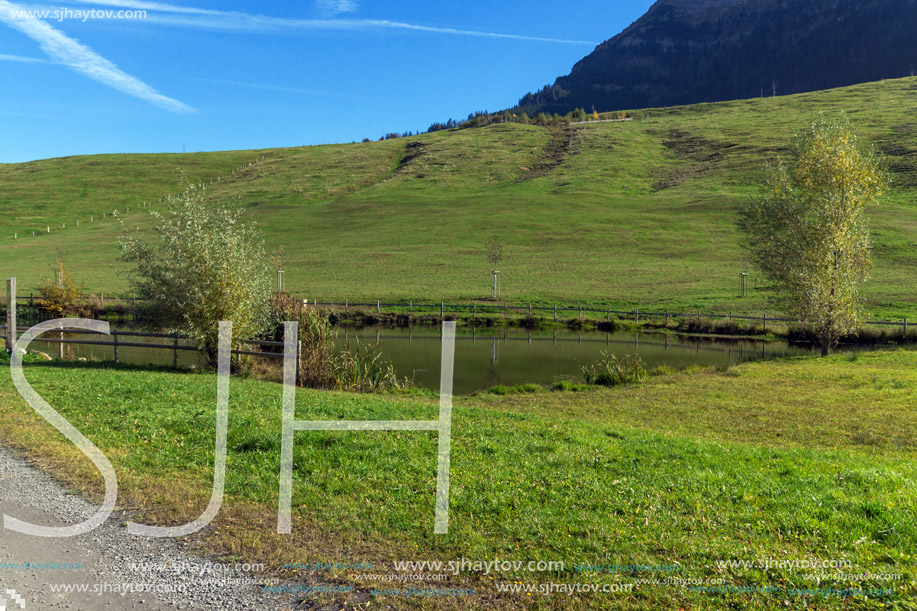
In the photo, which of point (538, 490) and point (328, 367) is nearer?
point (538, 490)

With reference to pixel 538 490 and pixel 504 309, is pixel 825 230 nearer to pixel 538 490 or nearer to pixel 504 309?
pixel 504 309

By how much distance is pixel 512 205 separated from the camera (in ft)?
289

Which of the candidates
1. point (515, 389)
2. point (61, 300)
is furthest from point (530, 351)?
point (61, 300)

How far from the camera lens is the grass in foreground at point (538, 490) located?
18.6 feet

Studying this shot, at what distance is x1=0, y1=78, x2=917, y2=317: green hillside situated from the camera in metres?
58.2

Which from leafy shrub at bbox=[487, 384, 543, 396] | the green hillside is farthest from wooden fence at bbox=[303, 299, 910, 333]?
leafy shrub at bbox=[487, 384, 543, 396]

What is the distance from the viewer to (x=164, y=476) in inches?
328

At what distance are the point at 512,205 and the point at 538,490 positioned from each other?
82228 millimetres

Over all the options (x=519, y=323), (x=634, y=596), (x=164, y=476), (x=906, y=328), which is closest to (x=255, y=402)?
(x=164, y=476)

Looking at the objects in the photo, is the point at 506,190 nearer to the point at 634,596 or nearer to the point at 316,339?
the point at 316,339

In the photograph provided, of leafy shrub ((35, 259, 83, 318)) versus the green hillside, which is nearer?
leafy shrub ((35, 259, 83, 318))

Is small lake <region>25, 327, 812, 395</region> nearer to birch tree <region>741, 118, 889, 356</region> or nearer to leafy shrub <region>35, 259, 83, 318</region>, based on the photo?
birch tree <region>741, 118, 889, 356</region>

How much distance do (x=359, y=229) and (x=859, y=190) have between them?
62698mm

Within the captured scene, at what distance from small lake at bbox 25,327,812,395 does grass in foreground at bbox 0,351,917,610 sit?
11.1m
